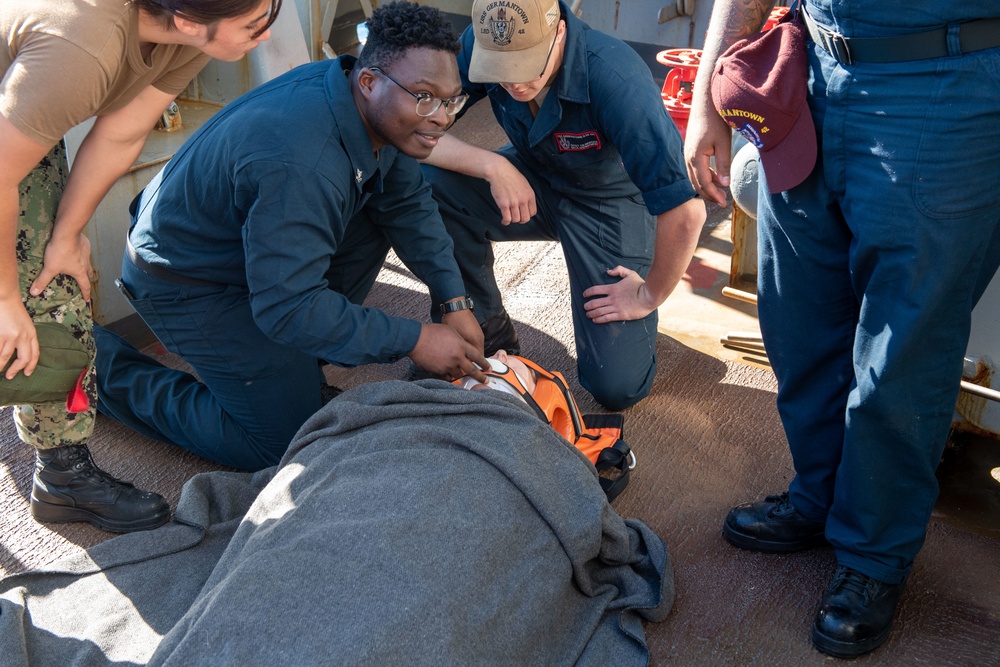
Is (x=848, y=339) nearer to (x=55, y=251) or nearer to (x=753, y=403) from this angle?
(x=753, y=403)

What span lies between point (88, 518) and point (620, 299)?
170 cm

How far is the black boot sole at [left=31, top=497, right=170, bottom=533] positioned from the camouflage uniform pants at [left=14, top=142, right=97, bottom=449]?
0.18m

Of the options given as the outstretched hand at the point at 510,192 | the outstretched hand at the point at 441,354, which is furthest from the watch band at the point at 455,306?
the outstretched hand at the point at 510,192

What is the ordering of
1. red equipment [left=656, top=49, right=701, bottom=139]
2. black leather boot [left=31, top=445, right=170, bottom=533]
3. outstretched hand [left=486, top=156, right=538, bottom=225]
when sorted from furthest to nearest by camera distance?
1. red equipment [left=656, top=49, right=701, bottom=139]
2. outstretched hand [left=486, top=156, right=538, bottom=225]
3. black leather boot [left=31, top=445, right=170, bottom=533]

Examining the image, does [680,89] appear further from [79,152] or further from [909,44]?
[79,152]

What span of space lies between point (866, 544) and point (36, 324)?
1960 mm

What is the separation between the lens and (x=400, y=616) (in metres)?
1.45

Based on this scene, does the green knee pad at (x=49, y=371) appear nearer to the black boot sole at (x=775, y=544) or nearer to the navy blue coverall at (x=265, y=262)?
the navy blue coverall at (x=265, y=262)

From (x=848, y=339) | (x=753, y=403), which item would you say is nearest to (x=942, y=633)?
(x=848, y=339)

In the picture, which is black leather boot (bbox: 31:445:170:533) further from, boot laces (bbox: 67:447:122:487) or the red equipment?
the red equipment

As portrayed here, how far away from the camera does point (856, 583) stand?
1.90m

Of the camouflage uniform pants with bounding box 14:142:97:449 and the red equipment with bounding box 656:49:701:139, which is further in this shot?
the red equipment with bounding box 656:49:701:139

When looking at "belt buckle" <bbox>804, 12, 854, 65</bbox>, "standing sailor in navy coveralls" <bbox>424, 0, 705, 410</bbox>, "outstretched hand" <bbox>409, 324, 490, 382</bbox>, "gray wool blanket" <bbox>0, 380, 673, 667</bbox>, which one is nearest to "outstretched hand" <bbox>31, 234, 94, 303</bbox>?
"gray wool blanket" <bbox>0, 380, 673, 667</bbox>

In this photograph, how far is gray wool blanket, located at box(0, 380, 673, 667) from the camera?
1.44 metres
